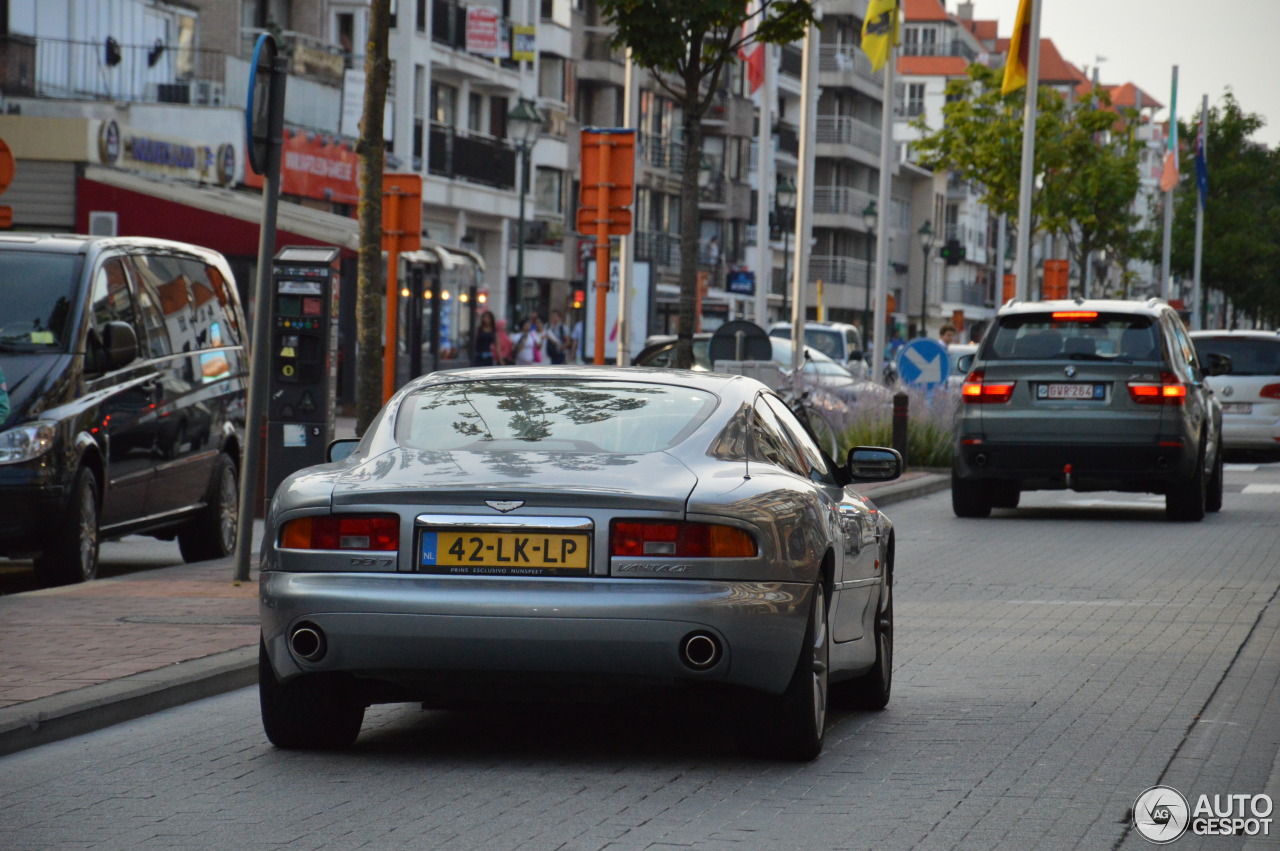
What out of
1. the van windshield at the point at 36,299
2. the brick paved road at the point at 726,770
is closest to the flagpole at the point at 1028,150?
the van windshield at the point at 36,299

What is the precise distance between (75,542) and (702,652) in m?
6.80

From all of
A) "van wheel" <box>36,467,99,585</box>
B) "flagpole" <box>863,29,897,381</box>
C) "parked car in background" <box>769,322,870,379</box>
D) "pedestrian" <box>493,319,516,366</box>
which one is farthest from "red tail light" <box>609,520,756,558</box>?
"pedestrian" <box>493,319,516,366</box>

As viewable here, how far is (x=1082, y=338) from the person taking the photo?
19.5 m

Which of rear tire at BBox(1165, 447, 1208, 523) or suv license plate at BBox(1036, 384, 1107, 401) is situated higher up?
suv license plate at BBox(1036, 384, 1107, 401)

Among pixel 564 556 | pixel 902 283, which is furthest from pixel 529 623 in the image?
pixel 902 283

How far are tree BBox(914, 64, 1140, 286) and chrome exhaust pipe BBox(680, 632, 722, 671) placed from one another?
178 ft

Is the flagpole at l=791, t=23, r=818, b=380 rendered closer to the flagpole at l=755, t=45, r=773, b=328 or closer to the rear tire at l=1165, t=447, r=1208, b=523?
the flagpole at l=755, t=45, r=773, b=328

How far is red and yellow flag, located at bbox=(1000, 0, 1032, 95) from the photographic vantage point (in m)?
39.1

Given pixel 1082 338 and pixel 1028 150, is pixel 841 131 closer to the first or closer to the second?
pixel 1028 150

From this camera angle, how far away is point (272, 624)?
23.5ft

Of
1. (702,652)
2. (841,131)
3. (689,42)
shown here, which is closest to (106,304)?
(702,652)

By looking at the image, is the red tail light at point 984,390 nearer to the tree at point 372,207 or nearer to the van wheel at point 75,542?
the tree at point 372,207

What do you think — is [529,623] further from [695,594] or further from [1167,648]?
[1167,648]

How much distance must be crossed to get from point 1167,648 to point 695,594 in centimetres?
454
